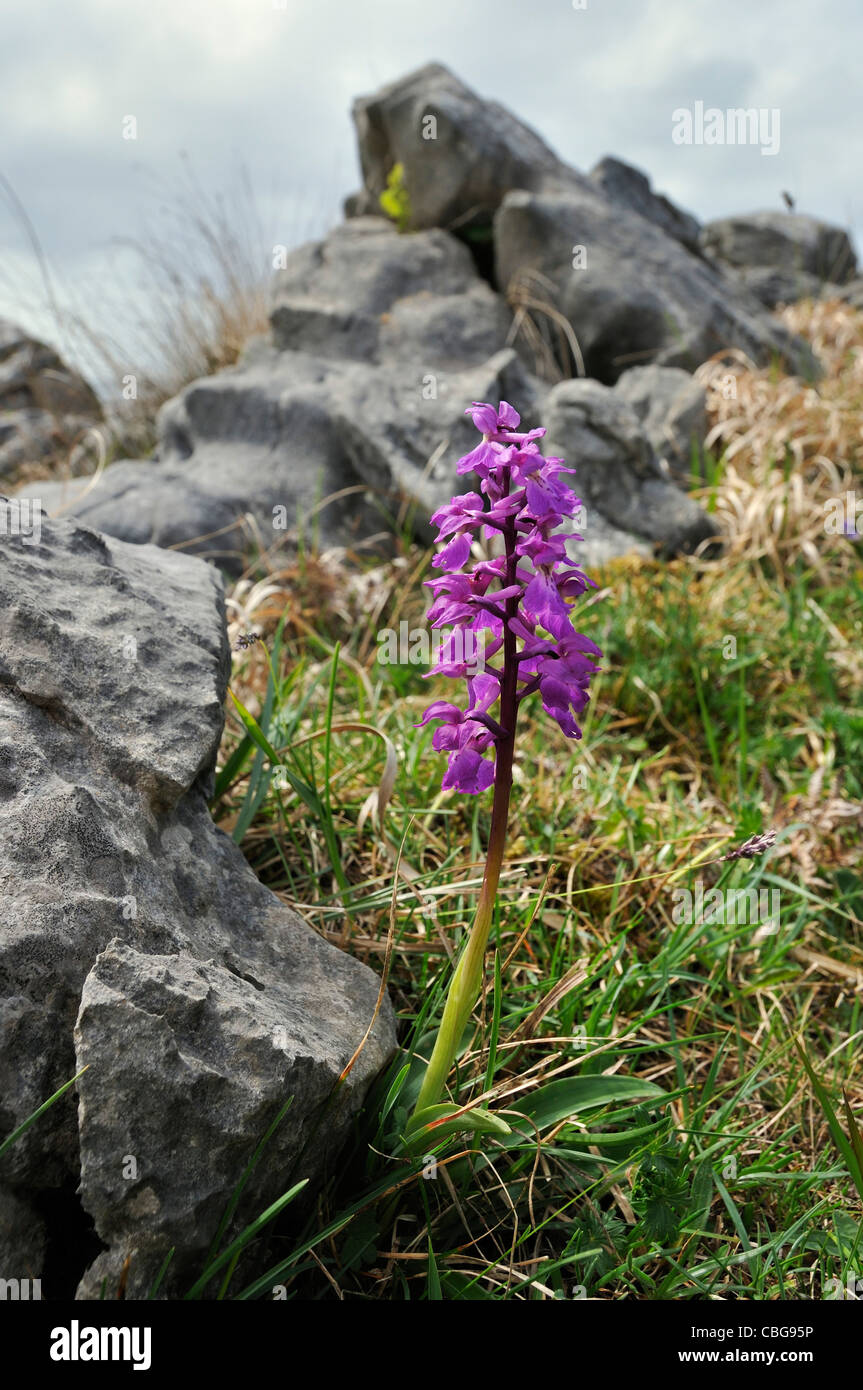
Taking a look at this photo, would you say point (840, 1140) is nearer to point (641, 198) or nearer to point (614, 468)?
point (614, 468)

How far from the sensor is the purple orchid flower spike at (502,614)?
1.54 metres

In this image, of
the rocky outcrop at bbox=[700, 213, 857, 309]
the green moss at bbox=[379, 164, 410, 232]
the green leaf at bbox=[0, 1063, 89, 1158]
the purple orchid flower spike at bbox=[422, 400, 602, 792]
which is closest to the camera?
the green leaf at bbox=[0, 1063, 89, 1158]

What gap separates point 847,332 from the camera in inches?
352

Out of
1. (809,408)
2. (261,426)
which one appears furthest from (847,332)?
(261,426)

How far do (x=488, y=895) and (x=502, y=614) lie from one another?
502 mm

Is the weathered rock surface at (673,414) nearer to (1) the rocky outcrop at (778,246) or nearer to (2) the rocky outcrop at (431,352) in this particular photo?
(2) the rocky outcrop at (431,352)

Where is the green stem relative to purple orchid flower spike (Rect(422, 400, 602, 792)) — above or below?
below

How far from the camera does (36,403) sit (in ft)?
36.8

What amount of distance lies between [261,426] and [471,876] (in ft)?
13.4

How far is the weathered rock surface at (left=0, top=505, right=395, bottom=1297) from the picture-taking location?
4.75 ft

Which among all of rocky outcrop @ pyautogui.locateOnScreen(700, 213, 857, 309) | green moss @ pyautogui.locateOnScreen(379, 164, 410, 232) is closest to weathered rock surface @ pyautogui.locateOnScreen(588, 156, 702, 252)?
green moss @ pyautogui.locateOnScreen(379, 164, 410, 232)

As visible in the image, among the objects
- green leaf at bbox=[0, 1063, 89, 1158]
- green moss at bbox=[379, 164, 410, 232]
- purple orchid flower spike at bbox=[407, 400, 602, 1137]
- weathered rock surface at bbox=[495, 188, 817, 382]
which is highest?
green moss at bbox=[379, 164, 410, 232]

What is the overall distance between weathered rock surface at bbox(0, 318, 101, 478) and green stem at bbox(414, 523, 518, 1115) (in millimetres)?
9260

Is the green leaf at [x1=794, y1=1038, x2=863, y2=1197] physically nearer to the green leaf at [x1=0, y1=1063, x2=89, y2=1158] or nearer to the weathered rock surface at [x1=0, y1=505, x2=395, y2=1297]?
the weathered rock surface at [x1=0, y1=505, x2=395, y2=1297]
